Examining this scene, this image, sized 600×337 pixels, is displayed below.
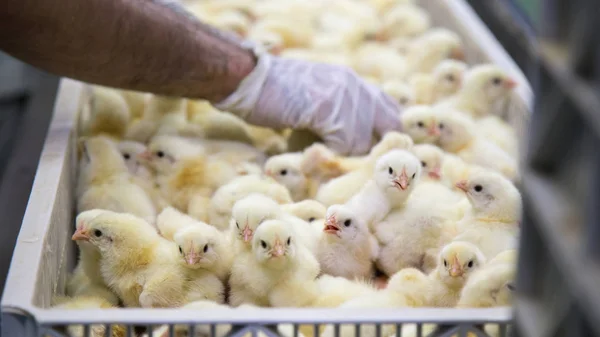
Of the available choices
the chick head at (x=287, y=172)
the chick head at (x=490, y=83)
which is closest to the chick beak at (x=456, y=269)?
the chick head at (x=287, y=172)

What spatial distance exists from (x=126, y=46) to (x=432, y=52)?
1.46m

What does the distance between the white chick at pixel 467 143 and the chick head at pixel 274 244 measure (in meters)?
0.93

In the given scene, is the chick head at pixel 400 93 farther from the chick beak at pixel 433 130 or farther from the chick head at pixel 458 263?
the chick head at pixel 458 263

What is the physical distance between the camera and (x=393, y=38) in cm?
385

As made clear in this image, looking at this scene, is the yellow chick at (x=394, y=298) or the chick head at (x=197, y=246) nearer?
the yellow chick at (x=394, y=298)

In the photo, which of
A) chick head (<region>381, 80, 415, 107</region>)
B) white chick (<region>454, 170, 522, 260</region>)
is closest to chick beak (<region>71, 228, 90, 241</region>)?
white chick (<region>454, 170, 522, 260</region>)

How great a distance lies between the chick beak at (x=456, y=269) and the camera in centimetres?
176

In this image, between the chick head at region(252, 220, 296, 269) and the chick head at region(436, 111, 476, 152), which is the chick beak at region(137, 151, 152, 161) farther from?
the chick head at region(436, 111, 476, 152)

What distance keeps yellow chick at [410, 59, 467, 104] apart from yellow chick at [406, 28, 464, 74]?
0.20 m

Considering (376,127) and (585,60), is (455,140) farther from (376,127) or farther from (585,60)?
(585,60)

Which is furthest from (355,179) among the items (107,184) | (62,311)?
(62,311)

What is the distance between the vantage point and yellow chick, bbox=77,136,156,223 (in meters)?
2.23

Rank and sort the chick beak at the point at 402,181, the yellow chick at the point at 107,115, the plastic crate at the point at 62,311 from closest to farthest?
the plastic crate at the point at 62,311
the chick beak at the point at 402,181
the yellow chick at the point at 107,115

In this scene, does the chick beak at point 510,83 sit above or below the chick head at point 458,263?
above
